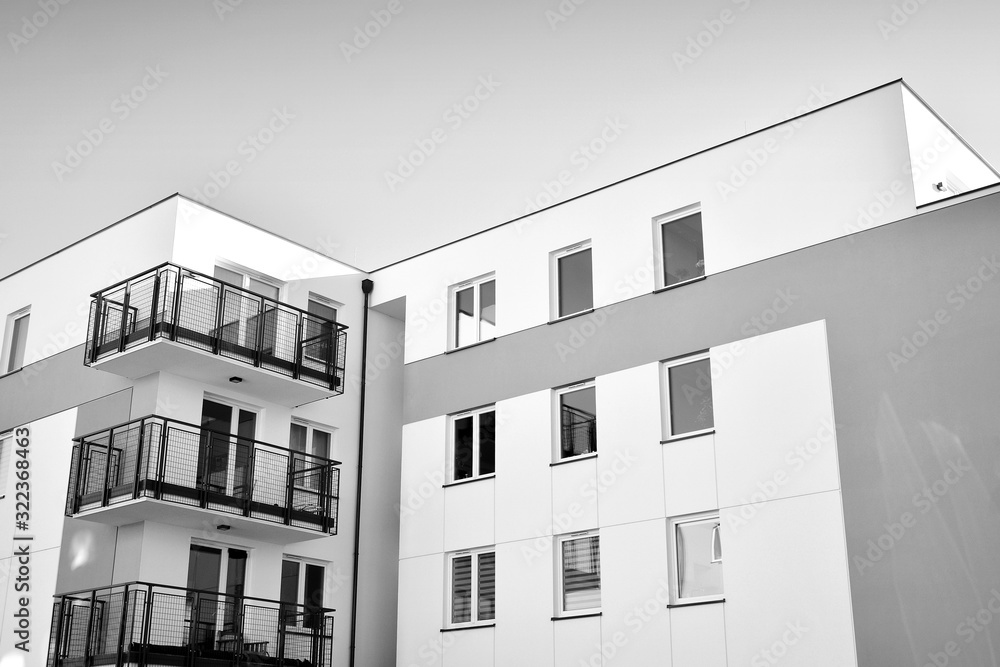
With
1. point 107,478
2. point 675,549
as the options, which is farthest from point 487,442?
point 107,478

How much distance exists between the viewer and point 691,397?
16.5 meters

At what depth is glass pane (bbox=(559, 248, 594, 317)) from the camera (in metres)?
18.7

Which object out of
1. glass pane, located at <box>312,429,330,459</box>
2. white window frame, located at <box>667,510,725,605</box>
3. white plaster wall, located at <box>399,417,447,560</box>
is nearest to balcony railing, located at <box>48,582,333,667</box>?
white plaster wall, located at <box>399,417,447,560</box>

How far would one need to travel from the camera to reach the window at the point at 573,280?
1872cm

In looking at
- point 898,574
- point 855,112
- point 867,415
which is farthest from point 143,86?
point 898,574

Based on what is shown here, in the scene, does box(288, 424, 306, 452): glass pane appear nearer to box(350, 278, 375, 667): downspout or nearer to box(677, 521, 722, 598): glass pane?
box(350, 278, 375, 667): downspout

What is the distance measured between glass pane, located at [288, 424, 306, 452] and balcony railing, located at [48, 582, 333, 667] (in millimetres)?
3419

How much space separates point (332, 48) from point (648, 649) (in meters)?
13.6

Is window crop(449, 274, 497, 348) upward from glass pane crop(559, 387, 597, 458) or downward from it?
upward

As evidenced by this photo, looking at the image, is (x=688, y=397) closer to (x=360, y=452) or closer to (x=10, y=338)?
(x=360, y=452)

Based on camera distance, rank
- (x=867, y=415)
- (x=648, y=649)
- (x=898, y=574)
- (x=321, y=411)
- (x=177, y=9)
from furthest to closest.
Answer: (x=177, y=9), (x=321, y=411), (x=648, y=649), (x=867, y=415), (x=898, y=574)

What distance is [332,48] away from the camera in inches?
826

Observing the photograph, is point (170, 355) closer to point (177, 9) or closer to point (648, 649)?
point (648, 649)

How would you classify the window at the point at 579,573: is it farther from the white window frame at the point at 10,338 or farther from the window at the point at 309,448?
the white window frame at the point at 10,338
